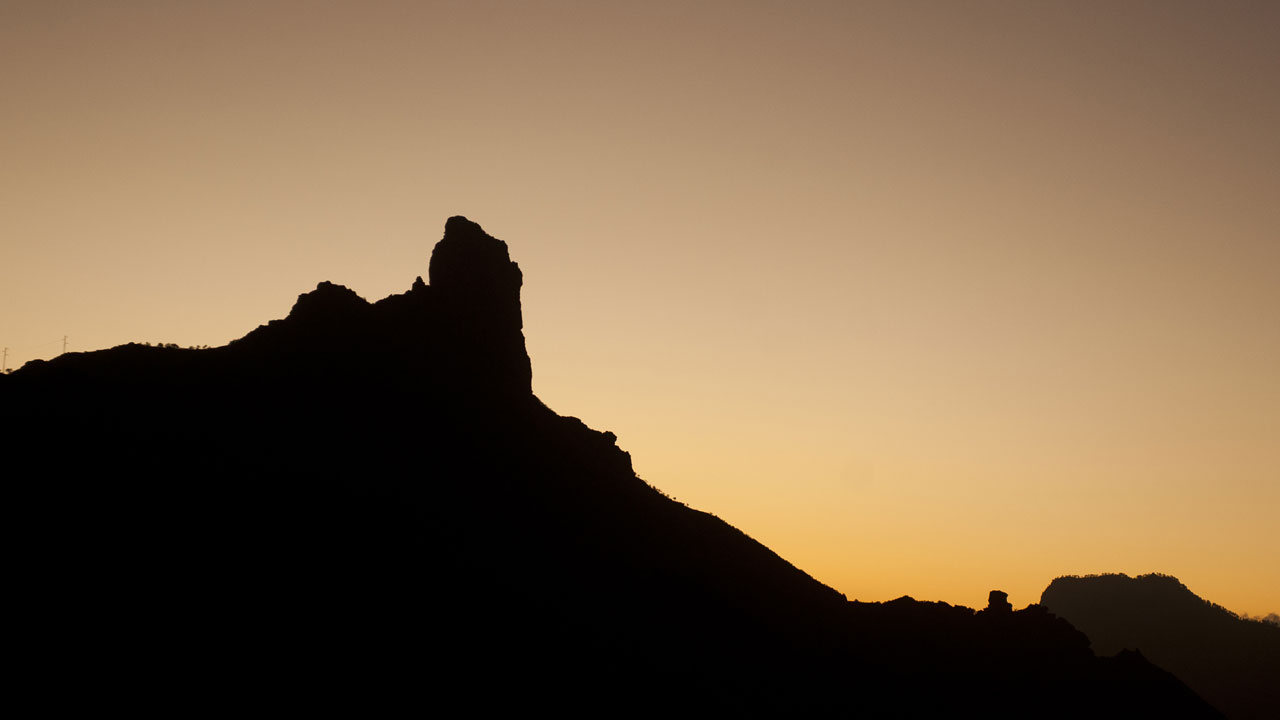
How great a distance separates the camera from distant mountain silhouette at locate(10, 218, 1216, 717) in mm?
44656

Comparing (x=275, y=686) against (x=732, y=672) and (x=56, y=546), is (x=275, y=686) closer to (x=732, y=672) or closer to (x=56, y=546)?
(x=56, y=546)

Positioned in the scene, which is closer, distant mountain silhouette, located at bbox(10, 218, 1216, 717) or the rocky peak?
distant mountain silhouette, located at bbox(10, 218, 1216, 717)

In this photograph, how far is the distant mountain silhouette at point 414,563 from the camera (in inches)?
1758

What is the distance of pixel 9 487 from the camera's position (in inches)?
1921

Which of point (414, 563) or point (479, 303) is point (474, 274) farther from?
point (414, 563)

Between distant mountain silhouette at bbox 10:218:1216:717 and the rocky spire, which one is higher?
the rocky spire

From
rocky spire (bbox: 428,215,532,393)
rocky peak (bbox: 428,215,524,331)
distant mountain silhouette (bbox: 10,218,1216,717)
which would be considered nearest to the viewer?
distant mountain silhouette (bbox: 10,218,1216,717)

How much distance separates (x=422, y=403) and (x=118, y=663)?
104ft

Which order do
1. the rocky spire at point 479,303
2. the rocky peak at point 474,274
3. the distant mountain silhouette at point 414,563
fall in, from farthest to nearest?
the rocky peak at point 474,274
the rocky spire at point 479,303
the distant mountain silhouette at point 414,563

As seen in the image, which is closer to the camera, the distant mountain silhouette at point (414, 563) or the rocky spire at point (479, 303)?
the distant mountain silhouette at point (414, 563)

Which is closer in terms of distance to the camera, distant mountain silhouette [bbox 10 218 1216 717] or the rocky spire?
distant mountain silhouette [bbox 10 218 1216 717]

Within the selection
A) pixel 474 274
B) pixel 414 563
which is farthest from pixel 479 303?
pixel 414 563

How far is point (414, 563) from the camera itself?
5472 centimetres

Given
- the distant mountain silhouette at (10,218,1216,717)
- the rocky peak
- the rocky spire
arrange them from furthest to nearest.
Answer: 1. the rocky peak
2. the rocky spire
3. the distant mountain silhouette at (10,218,1216,717)
